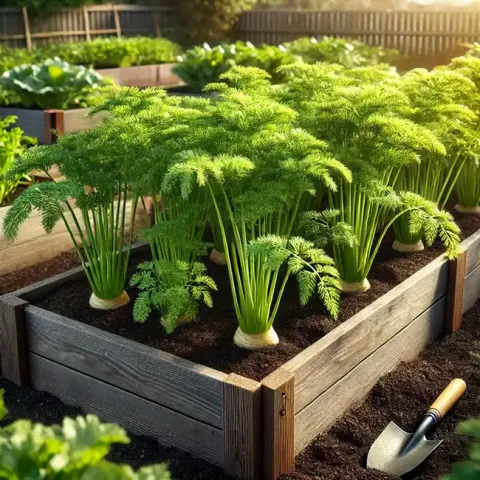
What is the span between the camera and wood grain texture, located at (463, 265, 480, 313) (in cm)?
408

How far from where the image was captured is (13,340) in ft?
10.5

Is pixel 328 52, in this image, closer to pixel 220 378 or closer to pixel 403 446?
pixel 403 446

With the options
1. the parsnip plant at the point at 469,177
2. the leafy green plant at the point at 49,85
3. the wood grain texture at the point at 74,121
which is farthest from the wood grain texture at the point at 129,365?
the leafy green plant at the point at 49,85

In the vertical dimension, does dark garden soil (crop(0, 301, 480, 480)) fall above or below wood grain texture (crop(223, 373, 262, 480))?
below

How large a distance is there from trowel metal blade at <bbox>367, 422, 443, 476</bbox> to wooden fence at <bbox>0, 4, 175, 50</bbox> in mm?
10649

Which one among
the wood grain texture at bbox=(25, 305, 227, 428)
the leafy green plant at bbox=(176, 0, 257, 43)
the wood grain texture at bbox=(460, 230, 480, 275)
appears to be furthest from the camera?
the leafy green plant at bbox=(176, 0, 257, 43)

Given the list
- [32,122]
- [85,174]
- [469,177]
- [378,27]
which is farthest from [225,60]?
[378,27]

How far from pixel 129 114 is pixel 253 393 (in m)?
1.38

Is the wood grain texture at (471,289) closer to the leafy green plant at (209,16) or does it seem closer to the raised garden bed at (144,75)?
the raised garden bed at (144,75)

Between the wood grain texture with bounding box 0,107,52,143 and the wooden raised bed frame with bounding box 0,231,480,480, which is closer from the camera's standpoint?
the wooden raised bed frame with bounding box 0,231,480,480

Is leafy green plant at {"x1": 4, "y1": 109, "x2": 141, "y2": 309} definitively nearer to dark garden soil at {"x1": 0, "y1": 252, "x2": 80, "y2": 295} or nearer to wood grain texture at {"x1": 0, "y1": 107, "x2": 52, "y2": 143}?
dark garden soil at {"x1": 0, "y1": 252, "x2": 80, "y2": 295}

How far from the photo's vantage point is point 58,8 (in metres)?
13.0

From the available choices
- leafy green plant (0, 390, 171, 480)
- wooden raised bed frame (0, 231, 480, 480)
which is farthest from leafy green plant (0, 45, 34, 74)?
leafy green plant (0, 390, 171, 480)

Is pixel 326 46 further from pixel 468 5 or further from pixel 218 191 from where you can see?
pixel 218 191
